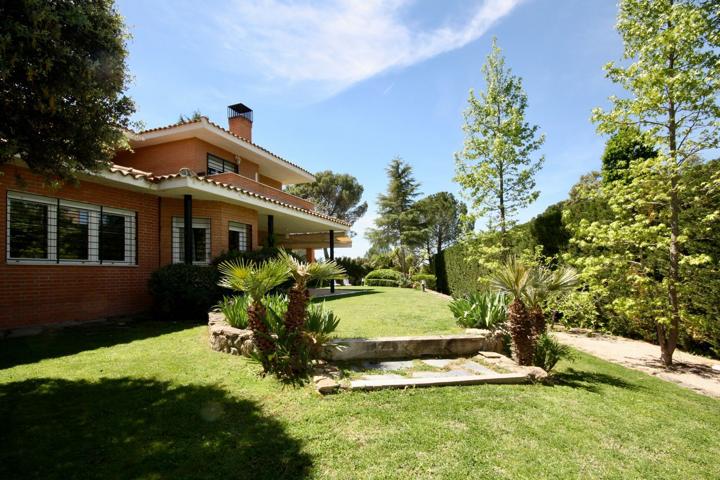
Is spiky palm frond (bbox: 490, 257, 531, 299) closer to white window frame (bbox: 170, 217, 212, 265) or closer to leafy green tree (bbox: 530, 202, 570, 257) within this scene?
leafy green tree (bbox: 530, 202, 570, 257)

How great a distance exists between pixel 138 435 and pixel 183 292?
793cm

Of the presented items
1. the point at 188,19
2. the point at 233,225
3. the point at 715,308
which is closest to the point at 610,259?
the point at 715,308

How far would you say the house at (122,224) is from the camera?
9461mm

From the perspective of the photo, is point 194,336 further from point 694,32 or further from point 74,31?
point 694,32

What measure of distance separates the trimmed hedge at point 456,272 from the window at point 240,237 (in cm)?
1041

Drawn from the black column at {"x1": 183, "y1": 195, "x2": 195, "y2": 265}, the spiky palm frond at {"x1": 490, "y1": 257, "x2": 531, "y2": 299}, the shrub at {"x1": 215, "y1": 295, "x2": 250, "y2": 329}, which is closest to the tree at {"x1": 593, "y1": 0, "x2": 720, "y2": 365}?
the spiky palm frond at {"x1": 490, "y1": 257, "x2": 531, "y2": 299}

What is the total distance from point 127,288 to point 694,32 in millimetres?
16942

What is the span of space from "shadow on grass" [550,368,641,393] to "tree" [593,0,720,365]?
185 centimetres

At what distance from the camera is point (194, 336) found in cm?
877

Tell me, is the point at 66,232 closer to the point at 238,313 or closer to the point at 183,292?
the point at 183,292

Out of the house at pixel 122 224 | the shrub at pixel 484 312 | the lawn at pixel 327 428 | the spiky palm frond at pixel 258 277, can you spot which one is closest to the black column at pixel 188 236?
the house at pixel 122 224

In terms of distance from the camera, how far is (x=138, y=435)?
3832 mm

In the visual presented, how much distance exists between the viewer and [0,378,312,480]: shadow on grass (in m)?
3.21

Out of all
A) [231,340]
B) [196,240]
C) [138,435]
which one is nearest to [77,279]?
[196,240]
